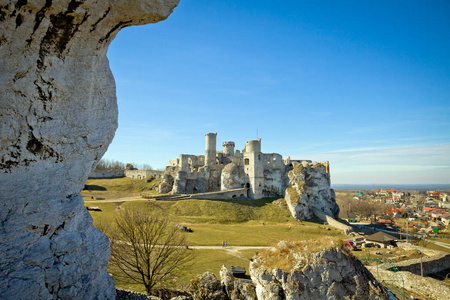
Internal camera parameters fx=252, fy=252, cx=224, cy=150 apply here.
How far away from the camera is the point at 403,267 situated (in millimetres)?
27422

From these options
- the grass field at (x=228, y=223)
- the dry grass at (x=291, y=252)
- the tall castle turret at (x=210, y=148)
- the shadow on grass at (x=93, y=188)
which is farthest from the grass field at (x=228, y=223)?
the tall castle turret at (x=210, y=148)

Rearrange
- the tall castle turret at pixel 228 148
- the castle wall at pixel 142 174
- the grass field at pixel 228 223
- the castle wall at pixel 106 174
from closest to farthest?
1. the grass field at pixel 228 223
2. the tall castle turret at pixel 228 148
3. the castle wall at pixel 142 174
4. the castle wall at pixel 106 174

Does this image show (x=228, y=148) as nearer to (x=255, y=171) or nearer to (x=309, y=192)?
(x=255, y=171)

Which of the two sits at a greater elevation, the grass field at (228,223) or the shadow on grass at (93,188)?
the shadow on grass at (93,188)

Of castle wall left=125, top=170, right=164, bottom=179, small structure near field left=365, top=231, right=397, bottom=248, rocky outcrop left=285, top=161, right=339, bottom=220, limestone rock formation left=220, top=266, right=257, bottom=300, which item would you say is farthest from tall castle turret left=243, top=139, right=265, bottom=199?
limestone rock formation left=220, top=266, right=257, bottom=300

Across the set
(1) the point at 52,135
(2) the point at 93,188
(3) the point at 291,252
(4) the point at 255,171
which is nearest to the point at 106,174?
(2) the point at 93,188

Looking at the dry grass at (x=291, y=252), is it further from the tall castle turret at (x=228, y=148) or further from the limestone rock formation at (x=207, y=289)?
the tall castle turret at (x=228, y=148)

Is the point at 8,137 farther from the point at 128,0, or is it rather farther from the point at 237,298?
the point at 237,298

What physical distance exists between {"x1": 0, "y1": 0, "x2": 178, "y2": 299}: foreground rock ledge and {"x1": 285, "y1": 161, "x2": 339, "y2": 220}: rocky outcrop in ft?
156

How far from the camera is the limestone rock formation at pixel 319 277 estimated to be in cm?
1148

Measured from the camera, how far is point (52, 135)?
6.62 meters

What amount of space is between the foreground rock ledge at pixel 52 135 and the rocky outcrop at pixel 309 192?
4758 cm

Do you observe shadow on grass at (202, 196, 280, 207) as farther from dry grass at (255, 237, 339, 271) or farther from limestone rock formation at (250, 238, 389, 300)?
limestone rock formation at (250, 238, 389, 300)

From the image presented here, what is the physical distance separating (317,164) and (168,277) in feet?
162
